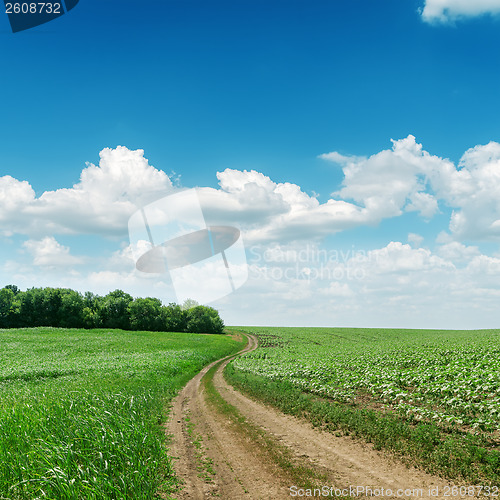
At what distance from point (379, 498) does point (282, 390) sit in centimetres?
1096

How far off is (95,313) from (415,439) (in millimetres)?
91220

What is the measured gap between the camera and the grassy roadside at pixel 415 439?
805 cm

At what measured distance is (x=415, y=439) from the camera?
9.85m

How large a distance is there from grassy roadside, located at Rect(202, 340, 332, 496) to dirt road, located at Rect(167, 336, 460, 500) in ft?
0.34

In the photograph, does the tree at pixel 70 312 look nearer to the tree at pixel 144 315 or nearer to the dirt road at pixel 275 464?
the tree at pixel 144 315

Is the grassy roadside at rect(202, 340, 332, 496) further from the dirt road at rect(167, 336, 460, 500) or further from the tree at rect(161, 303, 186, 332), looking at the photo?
the tree at rect(161, 303, 186, 332)

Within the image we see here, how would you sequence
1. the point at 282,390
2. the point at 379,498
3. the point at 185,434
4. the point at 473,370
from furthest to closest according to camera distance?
the point at 282,390
the point at 473,370
the point at 185,434
the point at 379,498

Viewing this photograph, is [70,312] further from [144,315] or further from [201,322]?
[201,322]

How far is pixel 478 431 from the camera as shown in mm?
10297

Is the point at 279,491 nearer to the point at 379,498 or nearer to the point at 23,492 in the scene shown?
the point at 379,498

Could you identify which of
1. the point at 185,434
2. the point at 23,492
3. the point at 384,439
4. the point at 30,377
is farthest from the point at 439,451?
the point at 30,377

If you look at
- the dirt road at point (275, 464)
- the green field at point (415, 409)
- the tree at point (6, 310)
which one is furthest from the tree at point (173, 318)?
the dirt road at point (275, 464)

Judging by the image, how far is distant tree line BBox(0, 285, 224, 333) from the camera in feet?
292

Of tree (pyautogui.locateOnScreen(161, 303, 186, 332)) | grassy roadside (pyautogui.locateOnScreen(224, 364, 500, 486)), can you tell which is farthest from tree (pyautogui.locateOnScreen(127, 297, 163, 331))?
grassy roadside (pyautogui.locateOnScreen(224, 364, 500, 486))
